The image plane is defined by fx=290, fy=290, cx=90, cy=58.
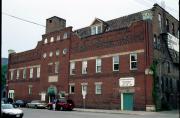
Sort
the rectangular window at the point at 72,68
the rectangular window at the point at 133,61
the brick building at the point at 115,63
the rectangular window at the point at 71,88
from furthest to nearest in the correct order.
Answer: the rectangular window at the point at 72,68
the rectangular window at the point at 71,88
the rectangular window at the point at 133,61
the brick building at the point at 115,63

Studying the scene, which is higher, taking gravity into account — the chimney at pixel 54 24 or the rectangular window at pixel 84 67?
the chimney at pixel 54 24

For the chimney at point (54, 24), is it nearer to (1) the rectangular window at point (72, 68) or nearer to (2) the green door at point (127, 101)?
(1) the rectangular window at point (72, 68)

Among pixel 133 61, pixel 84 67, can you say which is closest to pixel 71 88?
pixel 84 67

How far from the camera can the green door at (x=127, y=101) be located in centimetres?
3412

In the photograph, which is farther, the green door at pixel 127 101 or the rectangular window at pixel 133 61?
the rectangular window at pixel 133 61

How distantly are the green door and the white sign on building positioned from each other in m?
1.18

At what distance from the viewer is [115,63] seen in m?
36.7

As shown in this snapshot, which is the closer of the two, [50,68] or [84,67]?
[84,67]

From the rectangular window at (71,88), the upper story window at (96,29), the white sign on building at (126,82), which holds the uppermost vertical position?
the upper story window at (96,29)

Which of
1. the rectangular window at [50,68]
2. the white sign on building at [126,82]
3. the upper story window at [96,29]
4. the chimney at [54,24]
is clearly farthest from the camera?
the chimney at [54,24]

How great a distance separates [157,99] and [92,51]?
459 inches

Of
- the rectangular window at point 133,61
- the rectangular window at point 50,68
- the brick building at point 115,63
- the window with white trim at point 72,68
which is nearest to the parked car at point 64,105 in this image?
the brick building at point 115,63

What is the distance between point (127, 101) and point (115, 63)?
5126 mm

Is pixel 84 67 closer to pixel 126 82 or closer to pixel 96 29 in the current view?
pixel 96 29
